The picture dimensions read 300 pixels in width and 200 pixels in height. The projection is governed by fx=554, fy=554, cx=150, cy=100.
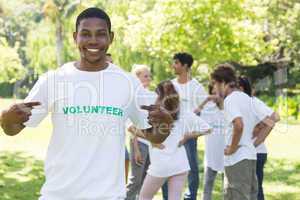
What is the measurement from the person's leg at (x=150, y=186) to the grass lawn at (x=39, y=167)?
1.86 metres

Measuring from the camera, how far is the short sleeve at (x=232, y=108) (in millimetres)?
5363

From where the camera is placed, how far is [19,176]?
9.53 metres

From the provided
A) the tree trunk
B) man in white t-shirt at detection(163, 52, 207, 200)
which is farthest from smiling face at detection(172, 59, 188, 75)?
the tree trunk

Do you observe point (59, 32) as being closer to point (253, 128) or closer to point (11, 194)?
point (11, 194)

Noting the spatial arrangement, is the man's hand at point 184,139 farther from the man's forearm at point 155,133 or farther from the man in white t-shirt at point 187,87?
the man's forearm at point 155,133

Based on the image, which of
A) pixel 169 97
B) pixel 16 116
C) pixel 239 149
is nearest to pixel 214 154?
pixel 239 149

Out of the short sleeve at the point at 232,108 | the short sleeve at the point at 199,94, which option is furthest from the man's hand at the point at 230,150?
the short sleeve at the point at 199,94

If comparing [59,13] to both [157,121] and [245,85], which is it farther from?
[157,121]

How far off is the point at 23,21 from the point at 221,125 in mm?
45463

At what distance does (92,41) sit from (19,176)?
7009mm

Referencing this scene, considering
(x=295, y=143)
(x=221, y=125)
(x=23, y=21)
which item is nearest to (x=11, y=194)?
(x=221, y=125)

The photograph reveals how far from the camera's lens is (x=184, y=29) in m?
16.0

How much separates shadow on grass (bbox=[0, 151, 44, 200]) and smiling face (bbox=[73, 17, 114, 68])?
16.7 feet

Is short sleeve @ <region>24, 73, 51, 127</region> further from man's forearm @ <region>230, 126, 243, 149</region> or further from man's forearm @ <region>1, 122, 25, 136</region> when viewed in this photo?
man's forearm @ <region>230, 126, 243, 149</region>
